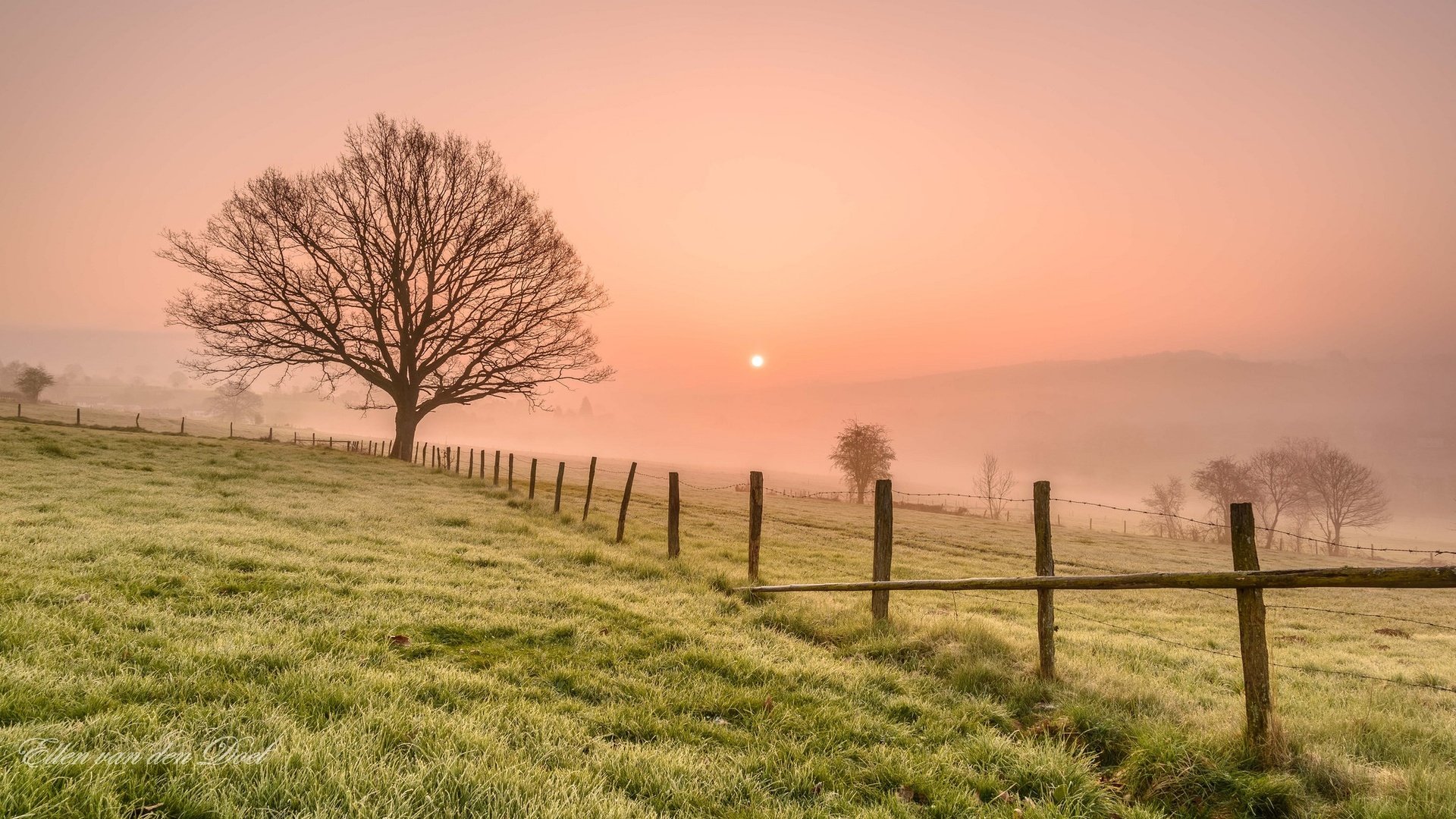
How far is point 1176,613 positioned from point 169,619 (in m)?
20.4

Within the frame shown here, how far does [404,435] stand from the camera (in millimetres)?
33375

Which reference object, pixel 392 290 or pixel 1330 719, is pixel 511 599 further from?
pixel 392 290

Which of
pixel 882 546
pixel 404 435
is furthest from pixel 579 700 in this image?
pixel 404 435

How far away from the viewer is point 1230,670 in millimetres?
8992

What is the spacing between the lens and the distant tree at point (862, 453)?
73500 mm

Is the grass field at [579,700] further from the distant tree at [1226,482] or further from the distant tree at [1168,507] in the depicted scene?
the distant tree at [1168,507]

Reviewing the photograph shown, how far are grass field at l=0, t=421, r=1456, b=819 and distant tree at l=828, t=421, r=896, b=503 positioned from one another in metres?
62.3

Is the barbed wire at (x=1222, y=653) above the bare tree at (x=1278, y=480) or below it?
below

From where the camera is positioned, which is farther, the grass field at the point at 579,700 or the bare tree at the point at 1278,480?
the bare tree at the point at 1278,480

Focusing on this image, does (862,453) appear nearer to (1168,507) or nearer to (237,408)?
(1168,507)

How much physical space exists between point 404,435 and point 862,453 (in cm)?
5377

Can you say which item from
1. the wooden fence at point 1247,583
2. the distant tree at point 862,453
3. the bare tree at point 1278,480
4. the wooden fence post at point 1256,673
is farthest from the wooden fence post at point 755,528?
the bare tree at point 1278,480

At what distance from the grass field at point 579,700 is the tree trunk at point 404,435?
2119cm

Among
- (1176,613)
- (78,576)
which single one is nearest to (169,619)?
(78,576)
